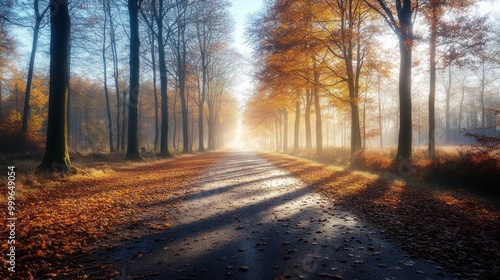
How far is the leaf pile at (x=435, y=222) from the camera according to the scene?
3516mm

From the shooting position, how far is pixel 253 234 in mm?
4512

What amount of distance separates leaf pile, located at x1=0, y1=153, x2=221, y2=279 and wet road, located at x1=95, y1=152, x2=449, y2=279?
549 millimetres

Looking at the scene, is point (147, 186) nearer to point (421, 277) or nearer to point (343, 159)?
point (421, 277)

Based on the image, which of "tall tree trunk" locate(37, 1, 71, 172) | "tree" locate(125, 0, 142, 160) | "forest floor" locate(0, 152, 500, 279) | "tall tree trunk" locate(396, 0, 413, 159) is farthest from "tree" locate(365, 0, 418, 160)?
"tree" locate(125, 0, 142, 160)

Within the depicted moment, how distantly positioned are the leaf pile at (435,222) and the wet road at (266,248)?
0.37 m

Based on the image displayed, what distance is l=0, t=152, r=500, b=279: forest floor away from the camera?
3.28 m

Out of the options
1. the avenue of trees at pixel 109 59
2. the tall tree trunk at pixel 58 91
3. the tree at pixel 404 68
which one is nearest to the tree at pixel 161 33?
the avenue of trees at pixel 109 59

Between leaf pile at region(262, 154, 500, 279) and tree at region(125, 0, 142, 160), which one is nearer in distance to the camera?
leaf pile at region(262, 154, 500, 279)

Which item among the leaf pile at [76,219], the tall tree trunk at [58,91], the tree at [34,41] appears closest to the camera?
the leaf pile at [76,219]

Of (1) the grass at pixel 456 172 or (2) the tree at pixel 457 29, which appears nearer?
(1) the grass at pixel 456 172

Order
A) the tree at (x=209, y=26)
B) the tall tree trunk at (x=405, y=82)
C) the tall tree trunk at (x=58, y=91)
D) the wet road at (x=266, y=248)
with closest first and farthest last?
the wet road at (x=266, y=248)
the tall tree trunk at (x=58, y=91)
the tall tree trunk at (x=405, y=82)
the tree at (x=209, y=26)

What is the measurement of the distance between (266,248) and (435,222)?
352 cm

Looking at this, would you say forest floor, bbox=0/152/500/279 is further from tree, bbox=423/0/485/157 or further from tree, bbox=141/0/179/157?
tree, bbox=141/0/179/157

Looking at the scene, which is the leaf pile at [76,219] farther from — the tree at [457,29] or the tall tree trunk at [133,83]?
the tree at [457,29]
